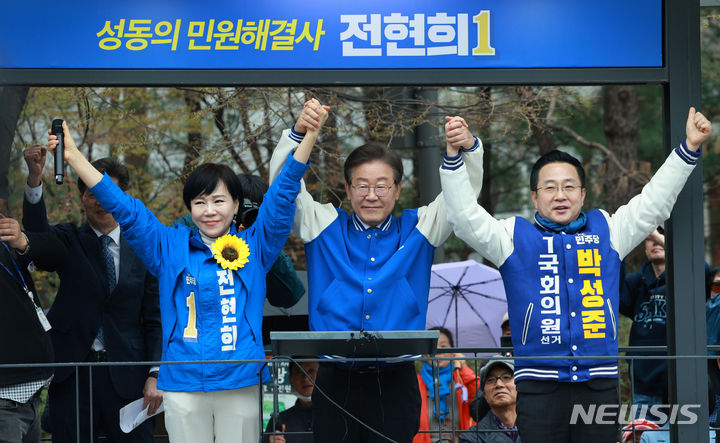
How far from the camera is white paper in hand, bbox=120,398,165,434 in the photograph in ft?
18.7

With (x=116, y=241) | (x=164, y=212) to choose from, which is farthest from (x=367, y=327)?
(x=164, y=212)

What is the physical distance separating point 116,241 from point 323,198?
438 centimetres

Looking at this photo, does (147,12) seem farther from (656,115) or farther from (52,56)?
(656,115)

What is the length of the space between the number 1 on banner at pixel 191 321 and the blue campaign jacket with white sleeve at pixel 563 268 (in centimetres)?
133

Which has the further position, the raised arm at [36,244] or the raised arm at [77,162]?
the raised arm at [36,244]

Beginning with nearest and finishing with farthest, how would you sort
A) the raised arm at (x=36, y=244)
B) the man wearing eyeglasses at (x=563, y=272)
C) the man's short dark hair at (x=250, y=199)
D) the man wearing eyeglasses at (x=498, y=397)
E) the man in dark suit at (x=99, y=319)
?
the man wearing eyeglasses at (x=563, y=272) < the raised arm at (x=36, y=244) < the man's short dark hair at (x=250, y=199) < the man in dark suit at (x=99, y=319) < the man wearing eyeglasses at (x=498, y=397)

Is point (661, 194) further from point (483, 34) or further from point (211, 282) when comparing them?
point (211, 282)

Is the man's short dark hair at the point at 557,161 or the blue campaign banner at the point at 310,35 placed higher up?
the blue campaign banner at the point at 310,35

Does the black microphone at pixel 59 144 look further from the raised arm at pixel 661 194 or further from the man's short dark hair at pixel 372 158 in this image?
the raised arm at pixel 661 194

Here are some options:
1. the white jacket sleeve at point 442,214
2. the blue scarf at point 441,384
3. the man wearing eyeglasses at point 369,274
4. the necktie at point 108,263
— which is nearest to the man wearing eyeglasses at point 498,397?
the blue scarf at point 441,384

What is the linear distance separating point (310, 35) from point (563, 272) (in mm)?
1734

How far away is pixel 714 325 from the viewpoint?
7164 millimetres

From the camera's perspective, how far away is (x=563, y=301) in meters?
5.05

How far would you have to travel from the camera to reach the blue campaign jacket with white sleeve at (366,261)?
5.16 metres
